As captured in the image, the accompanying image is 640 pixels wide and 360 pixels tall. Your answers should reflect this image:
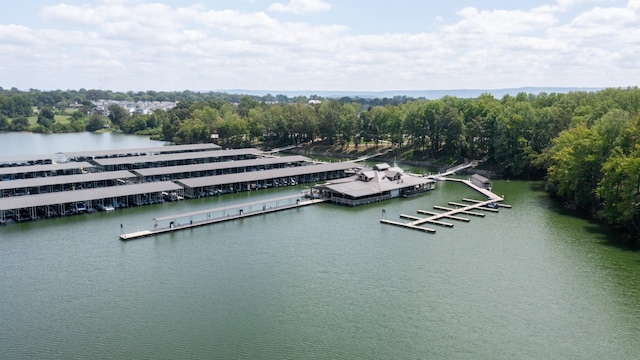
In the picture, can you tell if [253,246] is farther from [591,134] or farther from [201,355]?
[591,134]

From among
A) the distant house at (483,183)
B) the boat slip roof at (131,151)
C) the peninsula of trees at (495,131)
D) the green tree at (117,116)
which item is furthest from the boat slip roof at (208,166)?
the green tree at (117,116)

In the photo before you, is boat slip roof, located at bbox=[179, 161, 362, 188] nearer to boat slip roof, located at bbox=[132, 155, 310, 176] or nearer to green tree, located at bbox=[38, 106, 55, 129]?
boat slip roof, located at bbox=[132, 155, 310, 176]

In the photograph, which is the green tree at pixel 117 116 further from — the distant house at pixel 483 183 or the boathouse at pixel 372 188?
the distant house at pixel 483 183

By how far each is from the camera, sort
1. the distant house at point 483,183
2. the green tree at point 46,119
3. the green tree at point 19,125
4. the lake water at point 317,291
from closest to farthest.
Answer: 1. the lake water at point 317,291
2. the distant house at point 483,183
3. the green tree at point 46,119
4. the green tree at point 19,125

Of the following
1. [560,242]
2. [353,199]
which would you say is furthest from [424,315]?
[353,199]

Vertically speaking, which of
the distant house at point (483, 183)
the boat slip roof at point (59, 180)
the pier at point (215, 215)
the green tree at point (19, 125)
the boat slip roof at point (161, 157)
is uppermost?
the green tree at point (19, 125)

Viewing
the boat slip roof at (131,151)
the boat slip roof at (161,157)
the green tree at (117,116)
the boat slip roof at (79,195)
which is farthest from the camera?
the green tree at (117,116)
